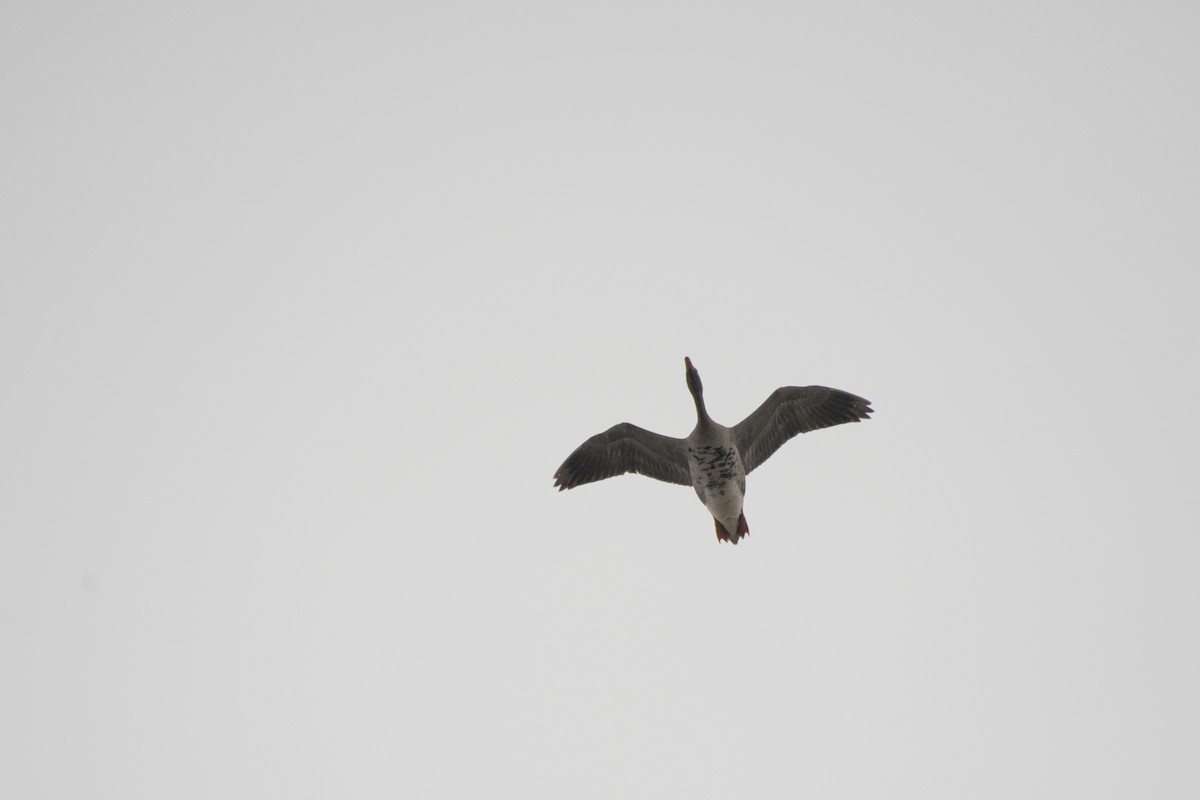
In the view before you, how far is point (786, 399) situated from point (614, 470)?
9.80 feet

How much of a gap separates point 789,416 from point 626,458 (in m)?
2.71

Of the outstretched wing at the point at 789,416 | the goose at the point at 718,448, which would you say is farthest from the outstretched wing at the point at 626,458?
the outstretched wing at the point at 789,416

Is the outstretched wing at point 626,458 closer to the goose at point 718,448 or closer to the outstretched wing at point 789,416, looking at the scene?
the goose at point 718,448

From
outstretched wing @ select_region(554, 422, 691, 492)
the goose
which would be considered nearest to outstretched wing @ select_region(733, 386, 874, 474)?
the goose

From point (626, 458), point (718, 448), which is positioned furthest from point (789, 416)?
point (626, 458)

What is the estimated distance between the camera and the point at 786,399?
15242 millimetres

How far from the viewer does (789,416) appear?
15406 millimetres

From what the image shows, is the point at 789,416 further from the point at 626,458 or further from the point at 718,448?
the point at 626,458

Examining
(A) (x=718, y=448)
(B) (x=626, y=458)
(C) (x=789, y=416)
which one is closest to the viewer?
(A) (x=718, y=448)

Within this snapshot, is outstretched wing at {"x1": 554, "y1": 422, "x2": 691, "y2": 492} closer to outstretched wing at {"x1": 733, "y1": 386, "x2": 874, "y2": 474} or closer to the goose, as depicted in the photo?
the goose

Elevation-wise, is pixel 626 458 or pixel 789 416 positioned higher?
pixel 789 416

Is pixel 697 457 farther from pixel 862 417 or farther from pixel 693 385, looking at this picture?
pixel 862 417

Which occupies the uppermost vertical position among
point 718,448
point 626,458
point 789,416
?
point 789,416

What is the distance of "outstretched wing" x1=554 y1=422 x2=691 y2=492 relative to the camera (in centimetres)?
1552
